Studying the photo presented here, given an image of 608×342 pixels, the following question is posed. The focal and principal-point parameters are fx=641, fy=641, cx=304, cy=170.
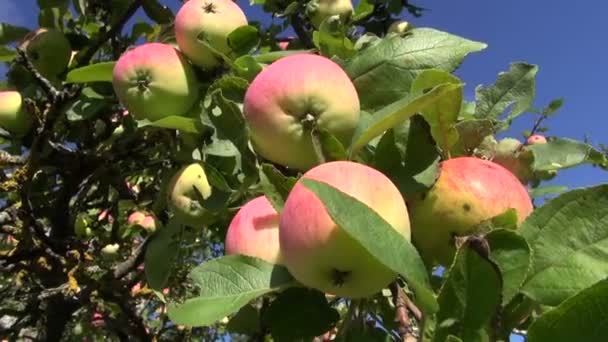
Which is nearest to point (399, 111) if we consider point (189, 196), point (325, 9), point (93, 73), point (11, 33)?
point (189, 196)

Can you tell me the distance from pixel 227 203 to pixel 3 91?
1.06 metres

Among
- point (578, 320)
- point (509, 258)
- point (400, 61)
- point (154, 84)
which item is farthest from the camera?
point (154, 84)

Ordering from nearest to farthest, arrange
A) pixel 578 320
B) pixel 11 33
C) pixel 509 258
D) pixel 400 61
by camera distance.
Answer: pixel 578 320 → pixel 509 258 → pixel 400 61 → pixel 11 33

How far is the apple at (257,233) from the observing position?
87 centimetres

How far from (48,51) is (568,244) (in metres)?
1.47

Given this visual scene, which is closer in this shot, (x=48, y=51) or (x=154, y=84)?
(x=154, y=84)

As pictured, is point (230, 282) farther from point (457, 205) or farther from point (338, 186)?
point (457, 205)

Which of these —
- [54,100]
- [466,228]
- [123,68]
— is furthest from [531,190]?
[54,100]

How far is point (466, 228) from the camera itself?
808 mm

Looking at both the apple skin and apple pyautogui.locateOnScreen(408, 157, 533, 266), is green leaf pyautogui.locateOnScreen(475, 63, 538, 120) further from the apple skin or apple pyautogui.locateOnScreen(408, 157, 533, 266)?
the apple skin

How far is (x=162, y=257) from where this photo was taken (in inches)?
52.7

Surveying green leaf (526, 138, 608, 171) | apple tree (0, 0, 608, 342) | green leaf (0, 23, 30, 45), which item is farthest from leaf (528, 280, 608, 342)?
green leaf (0, 23, 30, 45)

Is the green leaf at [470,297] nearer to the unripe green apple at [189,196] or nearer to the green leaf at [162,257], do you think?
the unripe green apple at [189,196]

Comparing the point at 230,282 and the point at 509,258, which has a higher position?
the point at 509,258
